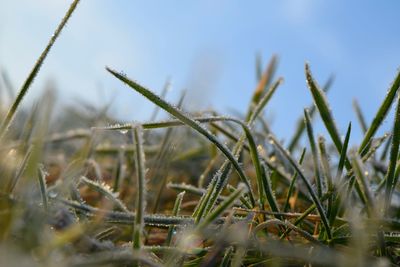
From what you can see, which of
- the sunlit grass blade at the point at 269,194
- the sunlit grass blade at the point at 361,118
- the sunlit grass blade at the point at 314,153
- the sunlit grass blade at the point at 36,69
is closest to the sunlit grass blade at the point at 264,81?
the sunlit grass blade at the point at 361,118

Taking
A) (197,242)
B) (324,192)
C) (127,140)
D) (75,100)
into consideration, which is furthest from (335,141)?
(75,100)

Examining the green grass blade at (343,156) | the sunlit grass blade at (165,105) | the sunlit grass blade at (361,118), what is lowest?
the sunlit grass blade at (165,105)

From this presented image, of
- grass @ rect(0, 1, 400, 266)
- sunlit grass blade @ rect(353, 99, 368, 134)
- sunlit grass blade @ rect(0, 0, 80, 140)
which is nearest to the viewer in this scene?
grass @ rect(0, 1, 400, 266)

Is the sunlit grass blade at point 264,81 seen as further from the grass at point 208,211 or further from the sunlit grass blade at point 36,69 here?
the sunlit grass blade at point 36,69

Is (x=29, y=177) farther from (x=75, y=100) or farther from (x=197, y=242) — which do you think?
(x=75, y=100)

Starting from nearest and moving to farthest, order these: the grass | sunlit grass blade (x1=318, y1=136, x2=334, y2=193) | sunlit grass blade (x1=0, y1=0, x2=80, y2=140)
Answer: the grass → sunlit grass blade (x1=0, y1=0, x2=80, y2=140) → sunlit grass blade (x1=318, y1=136, x2=334, y2=193)

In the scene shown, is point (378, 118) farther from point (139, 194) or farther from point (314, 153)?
point (139, 194)

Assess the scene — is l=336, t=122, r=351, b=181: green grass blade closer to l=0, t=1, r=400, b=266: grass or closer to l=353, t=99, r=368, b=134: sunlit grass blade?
l=0, t=1, r=400, b=266: grass

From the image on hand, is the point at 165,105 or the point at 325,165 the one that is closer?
the point at 165,105

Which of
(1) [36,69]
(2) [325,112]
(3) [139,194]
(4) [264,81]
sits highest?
(4) [264,81]

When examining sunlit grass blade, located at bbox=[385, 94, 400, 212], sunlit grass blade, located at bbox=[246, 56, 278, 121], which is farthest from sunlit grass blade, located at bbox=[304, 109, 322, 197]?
sunlit grass blade, located at bbox=[246, 56, 278, 121]

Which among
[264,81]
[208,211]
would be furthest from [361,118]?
[208,211]

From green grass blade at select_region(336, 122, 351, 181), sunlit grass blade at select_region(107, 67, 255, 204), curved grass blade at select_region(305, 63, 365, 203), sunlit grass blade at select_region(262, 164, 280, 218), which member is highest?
curved grass blade at select_region(305, 63, 365, 203)
